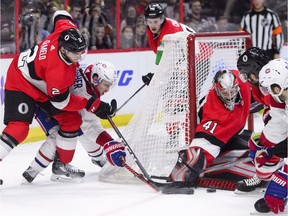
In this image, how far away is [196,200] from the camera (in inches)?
174

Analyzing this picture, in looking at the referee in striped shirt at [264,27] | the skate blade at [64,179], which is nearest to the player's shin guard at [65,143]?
the skate blade at [64,179]

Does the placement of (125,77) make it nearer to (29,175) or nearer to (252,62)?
(29,175)

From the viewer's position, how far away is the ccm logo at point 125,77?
24.3ft

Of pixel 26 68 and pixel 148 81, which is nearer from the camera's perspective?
pixel 26 68

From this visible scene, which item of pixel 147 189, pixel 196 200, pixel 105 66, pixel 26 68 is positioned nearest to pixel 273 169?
pixel 196 200

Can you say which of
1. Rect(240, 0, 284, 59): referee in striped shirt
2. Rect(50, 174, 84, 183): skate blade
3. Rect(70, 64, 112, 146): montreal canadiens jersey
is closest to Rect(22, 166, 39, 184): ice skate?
Rect(50, 174, 84, 183): skate blade

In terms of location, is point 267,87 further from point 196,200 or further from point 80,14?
point 80,14

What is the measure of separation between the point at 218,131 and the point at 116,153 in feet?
1.91

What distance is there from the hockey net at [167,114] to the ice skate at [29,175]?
A: 1.24 feet

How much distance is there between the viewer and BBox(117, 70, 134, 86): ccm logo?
742 cm

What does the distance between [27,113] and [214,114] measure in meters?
1.00

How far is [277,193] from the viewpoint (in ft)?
13.2

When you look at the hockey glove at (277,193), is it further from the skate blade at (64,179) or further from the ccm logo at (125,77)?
the ccm logo at (125,77)

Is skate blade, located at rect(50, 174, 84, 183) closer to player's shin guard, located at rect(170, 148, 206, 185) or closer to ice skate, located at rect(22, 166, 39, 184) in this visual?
ice skate, located at rect(22, 166, 39, 184)
